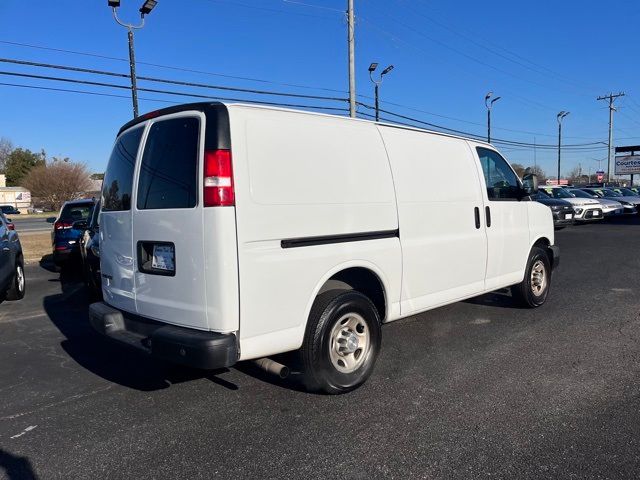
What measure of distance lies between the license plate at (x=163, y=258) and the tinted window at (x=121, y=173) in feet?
1.68

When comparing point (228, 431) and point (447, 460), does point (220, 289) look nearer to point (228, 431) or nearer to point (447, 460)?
point (228, 431)

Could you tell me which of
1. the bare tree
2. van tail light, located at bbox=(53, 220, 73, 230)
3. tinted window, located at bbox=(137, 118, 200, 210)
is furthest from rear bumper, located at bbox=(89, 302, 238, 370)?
the bare tree

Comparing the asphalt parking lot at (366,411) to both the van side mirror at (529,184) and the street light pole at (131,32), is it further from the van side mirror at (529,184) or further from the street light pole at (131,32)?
the street light pole at (131,32)

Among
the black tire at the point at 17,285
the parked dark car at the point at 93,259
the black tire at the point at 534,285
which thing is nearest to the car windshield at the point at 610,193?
the black tire at the point at 534,285

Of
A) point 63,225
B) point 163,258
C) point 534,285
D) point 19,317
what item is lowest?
point 19,317

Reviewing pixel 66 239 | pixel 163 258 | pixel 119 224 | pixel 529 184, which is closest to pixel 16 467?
pixel 163 258

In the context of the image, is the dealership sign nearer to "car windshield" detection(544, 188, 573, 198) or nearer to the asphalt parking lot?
"car windshield" detection(544, 188, 573, 198)

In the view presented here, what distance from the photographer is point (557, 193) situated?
2355cm

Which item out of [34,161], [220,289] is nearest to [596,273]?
[220,289]

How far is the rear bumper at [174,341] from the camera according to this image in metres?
3.19

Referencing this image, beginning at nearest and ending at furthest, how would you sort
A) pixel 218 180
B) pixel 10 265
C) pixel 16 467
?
1. pixel 16 467
2. pixel 218 180
3. pixel 10 265

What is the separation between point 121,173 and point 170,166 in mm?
834

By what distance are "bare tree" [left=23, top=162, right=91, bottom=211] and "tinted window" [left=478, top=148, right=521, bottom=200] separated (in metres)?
57.0

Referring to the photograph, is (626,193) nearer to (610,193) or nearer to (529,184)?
(610,193)
